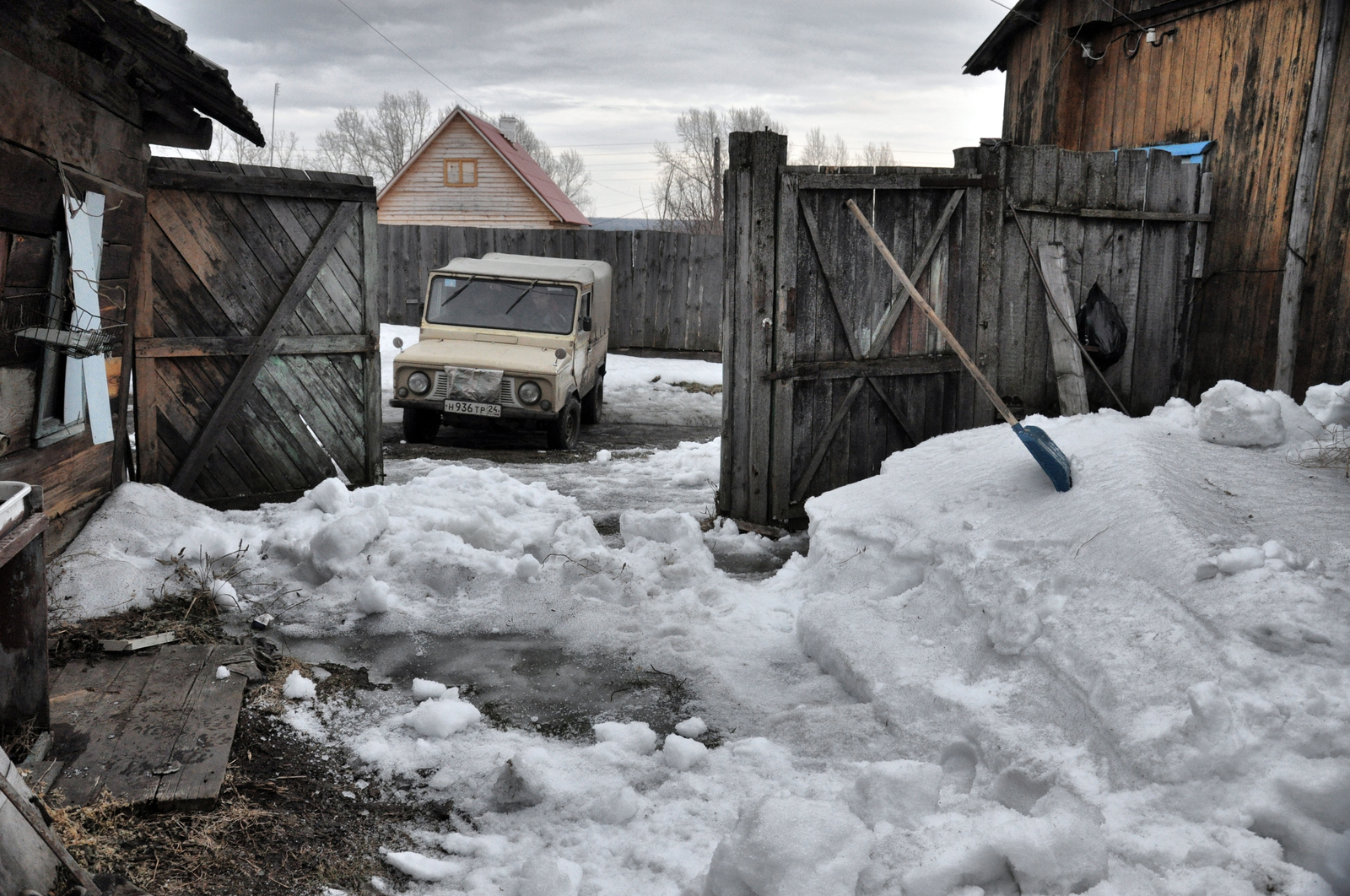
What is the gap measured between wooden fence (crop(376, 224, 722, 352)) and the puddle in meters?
13.2

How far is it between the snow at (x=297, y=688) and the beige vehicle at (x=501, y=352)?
18.8ft

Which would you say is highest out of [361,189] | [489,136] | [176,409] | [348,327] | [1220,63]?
[489,136]

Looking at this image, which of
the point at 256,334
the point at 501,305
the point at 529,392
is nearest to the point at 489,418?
the point at 529,392

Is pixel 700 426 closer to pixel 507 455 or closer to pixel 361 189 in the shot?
pixel 507 455

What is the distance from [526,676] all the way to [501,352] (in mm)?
6071

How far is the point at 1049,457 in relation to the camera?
15.7 feet

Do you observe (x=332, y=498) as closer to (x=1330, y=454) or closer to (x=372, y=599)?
(x=372, y=599)

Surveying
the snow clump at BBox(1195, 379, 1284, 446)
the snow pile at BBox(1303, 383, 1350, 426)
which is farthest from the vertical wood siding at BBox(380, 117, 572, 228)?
the snow clump at BBox(1195, 379, 1284, 446)

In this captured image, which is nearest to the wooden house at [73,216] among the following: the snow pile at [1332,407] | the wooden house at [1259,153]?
the snow pile at [1332,407]

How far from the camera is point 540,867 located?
2895mm

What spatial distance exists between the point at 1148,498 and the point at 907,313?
298 centimetres

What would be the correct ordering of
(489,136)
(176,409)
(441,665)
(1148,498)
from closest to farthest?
(1148,498) → (441,665) → (176,409) → (489,136)

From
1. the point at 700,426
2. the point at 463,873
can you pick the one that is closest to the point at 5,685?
the point at 463,873

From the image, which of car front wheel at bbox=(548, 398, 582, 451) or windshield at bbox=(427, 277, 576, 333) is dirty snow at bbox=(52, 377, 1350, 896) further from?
windshield at bbox=(427, 277, 576, 333)
